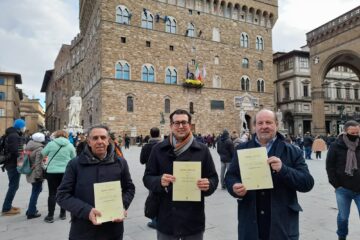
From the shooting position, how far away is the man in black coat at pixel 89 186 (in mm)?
2466

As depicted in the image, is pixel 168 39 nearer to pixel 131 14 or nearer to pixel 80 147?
pixel 131 14

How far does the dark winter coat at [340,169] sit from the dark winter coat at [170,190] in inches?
88.2

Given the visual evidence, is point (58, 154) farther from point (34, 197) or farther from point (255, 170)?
point (255, 170)

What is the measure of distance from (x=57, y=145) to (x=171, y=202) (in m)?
3.58

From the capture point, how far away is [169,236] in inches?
99.0

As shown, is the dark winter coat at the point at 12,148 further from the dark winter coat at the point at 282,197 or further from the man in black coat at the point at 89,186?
the dark winter coat at the point at 282,197

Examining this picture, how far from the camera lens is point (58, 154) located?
17.2 ft

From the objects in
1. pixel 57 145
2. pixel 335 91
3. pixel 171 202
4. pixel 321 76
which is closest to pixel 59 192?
pixel 171 202

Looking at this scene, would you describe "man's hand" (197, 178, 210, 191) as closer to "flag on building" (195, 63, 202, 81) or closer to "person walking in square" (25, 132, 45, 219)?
"person walking in square" (25, 132, 45, 219)

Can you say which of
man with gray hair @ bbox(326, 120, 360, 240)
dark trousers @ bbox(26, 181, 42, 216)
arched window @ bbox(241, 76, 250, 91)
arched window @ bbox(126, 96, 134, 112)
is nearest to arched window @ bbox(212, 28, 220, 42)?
arched window @ bbox(241, 76, 250, 91)

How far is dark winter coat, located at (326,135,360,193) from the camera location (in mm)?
3805

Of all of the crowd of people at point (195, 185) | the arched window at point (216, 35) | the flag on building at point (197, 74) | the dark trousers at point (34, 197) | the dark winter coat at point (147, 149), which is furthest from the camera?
the arched window at point (216, 35)

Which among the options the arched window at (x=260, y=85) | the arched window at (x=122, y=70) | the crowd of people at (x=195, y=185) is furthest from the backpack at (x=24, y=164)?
the arched window at (x=260, y=85)

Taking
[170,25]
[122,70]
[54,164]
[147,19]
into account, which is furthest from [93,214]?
[170,25]
